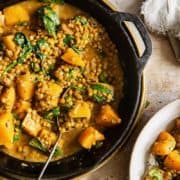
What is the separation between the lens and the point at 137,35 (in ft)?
5.95

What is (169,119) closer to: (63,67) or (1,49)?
(63,67)

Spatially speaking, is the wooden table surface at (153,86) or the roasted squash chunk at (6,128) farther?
the wooden table surface at (153,86)

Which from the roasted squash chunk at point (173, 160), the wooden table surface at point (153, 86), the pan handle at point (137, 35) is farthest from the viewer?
the wooden table surface at point (153, 86)

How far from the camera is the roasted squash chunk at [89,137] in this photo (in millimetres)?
1767

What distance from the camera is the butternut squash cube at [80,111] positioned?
1737 millimetres

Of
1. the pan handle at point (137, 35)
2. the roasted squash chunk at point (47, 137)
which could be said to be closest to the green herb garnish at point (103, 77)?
the pan handle at point (137, 35)

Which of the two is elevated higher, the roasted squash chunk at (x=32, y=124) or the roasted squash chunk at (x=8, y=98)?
the roasted squash chunk at (x=8, y=98)

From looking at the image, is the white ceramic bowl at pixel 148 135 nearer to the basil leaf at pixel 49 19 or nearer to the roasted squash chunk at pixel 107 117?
the roasted squash chunk at pixel 107 117

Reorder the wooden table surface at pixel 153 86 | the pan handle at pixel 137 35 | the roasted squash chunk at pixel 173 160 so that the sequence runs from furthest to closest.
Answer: the wooden table surface at pixel 153 86 < the roasted squash chunk at pixel 173 160 < the pan handle at pixel 137 35

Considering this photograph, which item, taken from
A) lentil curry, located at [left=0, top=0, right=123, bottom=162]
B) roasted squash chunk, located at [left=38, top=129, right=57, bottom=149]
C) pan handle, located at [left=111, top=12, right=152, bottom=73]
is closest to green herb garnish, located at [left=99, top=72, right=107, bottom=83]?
lentil curry, located at [left=0, top=0, right=123, bottom=162]

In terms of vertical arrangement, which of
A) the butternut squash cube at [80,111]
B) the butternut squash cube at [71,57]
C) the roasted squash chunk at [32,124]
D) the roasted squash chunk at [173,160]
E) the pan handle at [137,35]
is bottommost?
the roasted squash chunk at [173,160]

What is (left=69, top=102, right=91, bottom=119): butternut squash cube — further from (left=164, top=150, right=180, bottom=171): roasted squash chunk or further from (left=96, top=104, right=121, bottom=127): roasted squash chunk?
(left=164, top=150, right=180, bottom=171): roasted squash chunk

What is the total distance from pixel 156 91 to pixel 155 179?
30 centimetres

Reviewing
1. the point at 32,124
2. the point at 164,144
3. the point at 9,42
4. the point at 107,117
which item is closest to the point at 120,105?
the point at 107,117
